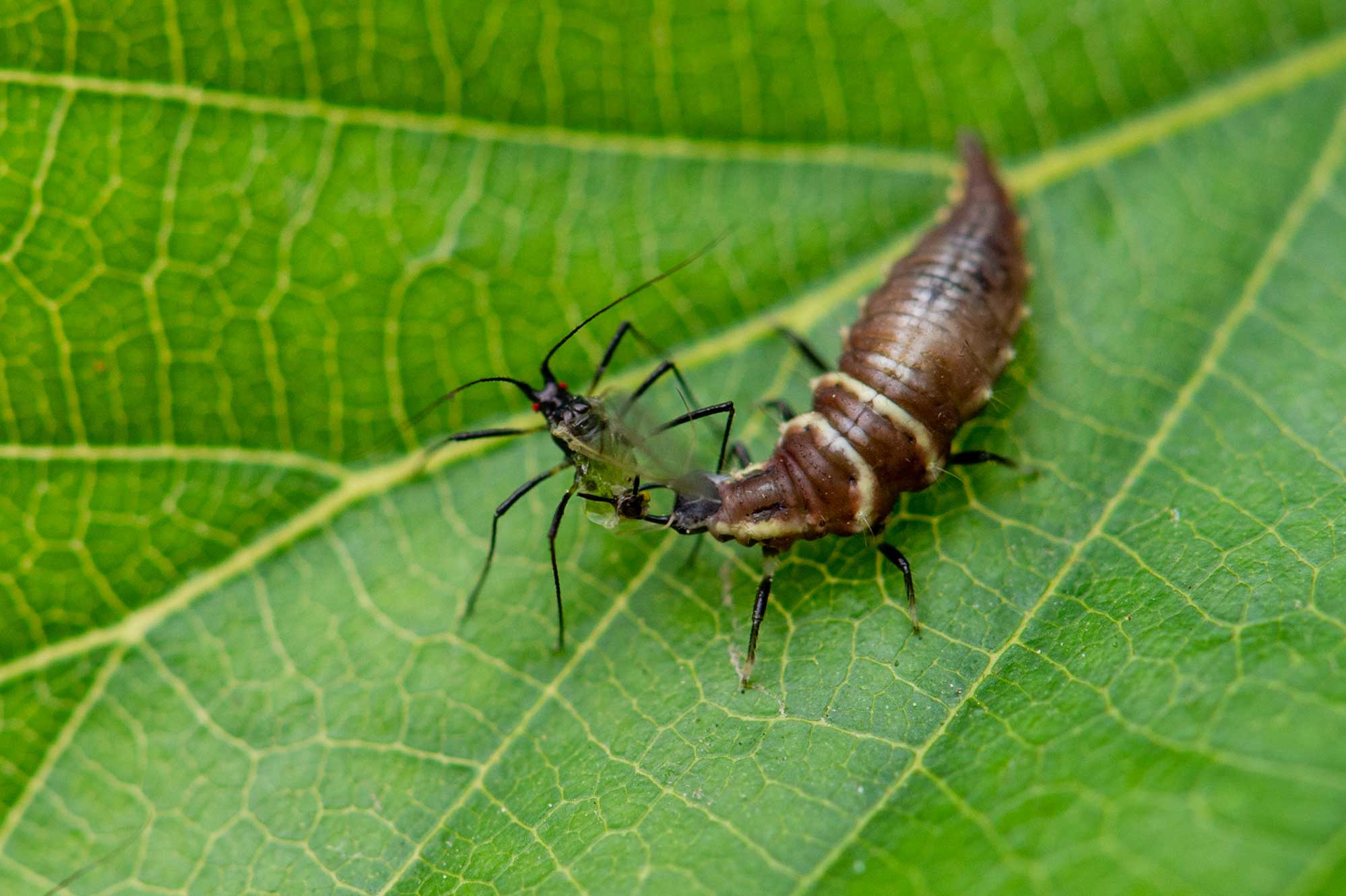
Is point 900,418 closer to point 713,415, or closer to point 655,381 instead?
point 713,415

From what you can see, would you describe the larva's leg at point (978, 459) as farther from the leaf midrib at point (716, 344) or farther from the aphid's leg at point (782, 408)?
the leaf midrib at point (716, 344)

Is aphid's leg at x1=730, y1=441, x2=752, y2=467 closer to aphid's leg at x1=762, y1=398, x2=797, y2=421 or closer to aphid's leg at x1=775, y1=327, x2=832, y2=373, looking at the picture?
aphid's leg at x1=762, y1=398, x2=797, y2=421

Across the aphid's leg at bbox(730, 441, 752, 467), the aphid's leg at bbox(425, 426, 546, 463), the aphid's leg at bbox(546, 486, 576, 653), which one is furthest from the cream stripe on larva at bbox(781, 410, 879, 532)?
the aphid's leg at bbox(425, 426, 546, 463)

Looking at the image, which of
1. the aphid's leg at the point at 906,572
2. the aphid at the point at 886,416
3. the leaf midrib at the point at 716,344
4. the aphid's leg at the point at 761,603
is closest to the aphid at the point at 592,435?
the leaf midrib at the point at 716,344

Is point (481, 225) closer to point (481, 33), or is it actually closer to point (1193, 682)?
point (481, 33)

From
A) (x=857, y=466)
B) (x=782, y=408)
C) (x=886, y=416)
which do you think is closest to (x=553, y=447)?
(x=782, y=408)

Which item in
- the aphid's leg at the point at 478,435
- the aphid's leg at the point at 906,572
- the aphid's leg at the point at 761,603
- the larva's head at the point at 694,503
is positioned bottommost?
the aphid's leg at the point at 761,603
